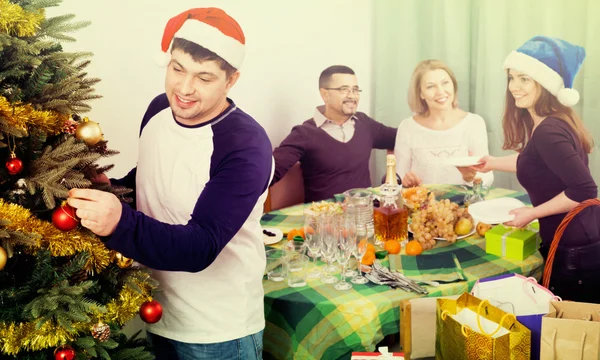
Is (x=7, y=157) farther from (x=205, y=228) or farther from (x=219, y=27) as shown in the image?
(x=219, y=27)

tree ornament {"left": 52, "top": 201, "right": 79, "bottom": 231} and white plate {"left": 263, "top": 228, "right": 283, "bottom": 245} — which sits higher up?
tree ornament {"left": 52, "top": 201, "right": 79, "bottom": 231}

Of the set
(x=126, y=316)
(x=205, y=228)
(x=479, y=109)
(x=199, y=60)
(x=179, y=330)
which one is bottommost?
(x=179, y=330)

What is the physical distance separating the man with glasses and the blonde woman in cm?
15

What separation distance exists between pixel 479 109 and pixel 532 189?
0.46m

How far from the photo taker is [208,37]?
1761 millimetres

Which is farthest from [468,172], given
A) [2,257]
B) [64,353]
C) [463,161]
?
[2,257]

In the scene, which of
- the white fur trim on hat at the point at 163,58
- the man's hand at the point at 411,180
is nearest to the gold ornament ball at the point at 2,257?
the white fur trim on hat at the point at 163,58

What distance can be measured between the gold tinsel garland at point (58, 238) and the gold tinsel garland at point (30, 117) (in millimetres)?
163

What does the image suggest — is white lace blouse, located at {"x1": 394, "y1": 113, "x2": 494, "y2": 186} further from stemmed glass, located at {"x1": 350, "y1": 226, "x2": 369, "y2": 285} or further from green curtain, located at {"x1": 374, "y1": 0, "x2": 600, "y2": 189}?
stemmed glass, located at {"x1": 350, "y1": 226, "x2": 369, "y2": 285}

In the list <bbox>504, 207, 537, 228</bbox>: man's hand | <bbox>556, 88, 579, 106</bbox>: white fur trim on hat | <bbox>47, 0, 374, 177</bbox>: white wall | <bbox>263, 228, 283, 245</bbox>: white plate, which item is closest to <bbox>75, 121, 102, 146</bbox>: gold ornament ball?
<bbox>263, 228, 283, 245</bbox>: white plate

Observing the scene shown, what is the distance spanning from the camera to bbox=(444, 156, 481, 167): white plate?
9.11ft

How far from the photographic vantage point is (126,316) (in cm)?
149

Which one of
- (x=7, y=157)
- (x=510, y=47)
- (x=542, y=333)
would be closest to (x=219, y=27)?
(x=7, y=157)

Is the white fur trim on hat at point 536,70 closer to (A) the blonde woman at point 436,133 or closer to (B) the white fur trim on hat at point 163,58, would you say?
(A) the blonde woman at point 436,133
